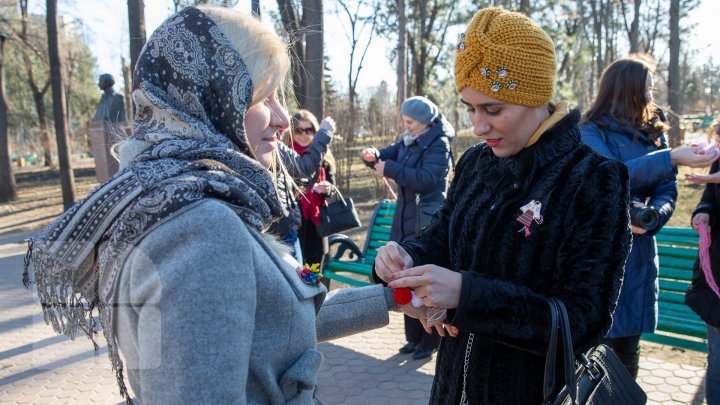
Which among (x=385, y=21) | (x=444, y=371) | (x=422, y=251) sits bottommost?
(x=444, y=371)

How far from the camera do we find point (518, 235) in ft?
→ 5.32

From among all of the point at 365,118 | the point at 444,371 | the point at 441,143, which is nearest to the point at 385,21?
the point at 365,118

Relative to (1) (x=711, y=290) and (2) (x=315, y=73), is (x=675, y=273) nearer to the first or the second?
(1) (x=711, y=290)

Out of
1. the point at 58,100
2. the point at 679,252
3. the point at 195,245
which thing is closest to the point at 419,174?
the point at 679,252

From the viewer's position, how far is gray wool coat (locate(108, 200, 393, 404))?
0.97m

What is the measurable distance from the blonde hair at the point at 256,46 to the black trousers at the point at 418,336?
3.26 metres

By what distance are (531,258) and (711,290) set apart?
1763 millimetres

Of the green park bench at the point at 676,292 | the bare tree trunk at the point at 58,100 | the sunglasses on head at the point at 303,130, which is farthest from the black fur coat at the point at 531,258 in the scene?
the bare tree trunk at the point at 58,100

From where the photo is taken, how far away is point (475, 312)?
1.46m

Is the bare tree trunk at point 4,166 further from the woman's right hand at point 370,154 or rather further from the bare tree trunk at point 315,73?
the woman's right hand at point 370,154

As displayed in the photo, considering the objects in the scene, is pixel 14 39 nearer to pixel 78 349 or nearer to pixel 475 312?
pixel 78 349

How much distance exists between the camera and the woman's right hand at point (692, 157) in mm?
2805

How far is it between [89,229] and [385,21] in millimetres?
22925

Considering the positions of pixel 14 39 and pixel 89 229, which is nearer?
pixel 89 229
